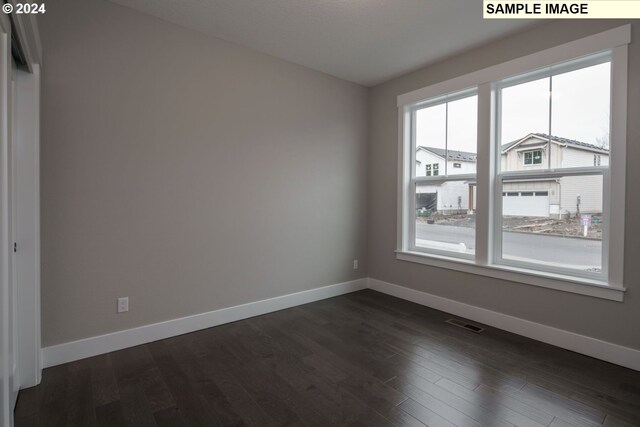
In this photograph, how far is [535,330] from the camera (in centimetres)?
286

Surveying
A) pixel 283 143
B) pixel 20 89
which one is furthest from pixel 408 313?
pixel 20 89

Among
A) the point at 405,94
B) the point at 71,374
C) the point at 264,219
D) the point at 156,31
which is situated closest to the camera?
the point at 71,374

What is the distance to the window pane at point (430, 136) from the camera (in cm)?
373

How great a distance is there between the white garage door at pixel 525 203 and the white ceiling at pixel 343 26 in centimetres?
151

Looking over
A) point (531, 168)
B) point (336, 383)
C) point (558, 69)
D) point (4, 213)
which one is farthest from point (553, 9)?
point (4, 213)

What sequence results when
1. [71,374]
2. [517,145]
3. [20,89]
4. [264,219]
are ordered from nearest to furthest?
[20,89]
[71,374]
[517,145]
[264,219]

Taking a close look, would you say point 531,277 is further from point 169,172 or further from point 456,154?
point 169,172

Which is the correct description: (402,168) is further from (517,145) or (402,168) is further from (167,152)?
(167,152)

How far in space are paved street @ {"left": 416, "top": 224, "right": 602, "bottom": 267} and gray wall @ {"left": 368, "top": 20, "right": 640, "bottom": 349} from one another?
262 millimetres

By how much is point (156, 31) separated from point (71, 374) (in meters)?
2.79

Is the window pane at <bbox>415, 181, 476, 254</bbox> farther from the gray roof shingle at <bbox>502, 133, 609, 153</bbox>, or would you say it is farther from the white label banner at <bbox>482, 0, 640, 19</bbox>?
the white label banner at <bbox>482, 0, 640, 19</bbox>

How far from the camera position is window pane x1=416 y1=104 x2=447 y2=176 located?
373 centimetres

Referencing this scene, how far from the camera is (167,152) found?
2824mm

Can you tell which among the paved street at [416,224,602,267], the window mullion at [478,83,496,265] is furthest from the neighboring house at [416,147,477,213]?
the paved street at [416,224,602,267]
